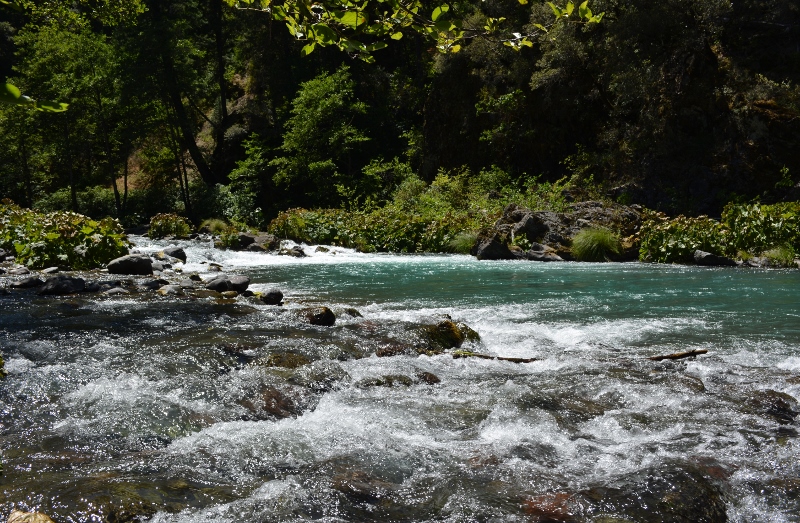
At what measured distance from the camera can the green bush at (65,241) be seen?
13328mm

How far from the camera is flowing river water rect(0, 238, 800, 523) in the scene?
3.46 m

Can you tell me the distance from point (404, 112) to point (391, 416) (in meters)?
29.3

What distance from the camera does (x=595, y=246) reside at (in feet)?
54.4

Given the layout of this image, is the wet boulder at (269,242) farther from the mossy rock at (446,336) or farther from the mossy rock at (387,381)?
the mossy rock at (387,381)

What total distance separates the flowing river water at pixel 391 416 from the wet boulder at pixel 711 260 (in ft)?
18.9

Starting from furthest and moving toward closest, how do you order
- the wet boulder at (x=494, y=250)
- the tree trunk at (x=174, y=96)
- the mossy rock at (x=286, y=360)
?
the tree trunk at (x=174, y=96)
the wet boulder at (x=494, y=250)
the mossy rock at (x=286, y=360)

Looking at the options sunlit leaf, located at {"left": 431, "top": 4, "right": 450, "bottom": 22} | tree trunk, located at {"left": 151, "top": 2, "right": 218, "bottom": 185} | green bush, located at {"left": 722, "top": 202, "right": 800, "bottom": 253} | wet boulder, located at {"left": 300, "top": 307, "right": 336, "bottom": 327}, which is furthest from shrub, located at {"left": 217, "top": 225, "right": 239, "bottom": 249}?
sunlit leaf, located at {"left": 431, "top": 4, "right": 450, "bottom": 22}

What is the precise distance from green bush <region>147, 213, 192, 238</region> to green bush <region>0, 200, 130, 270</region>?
28.5ft

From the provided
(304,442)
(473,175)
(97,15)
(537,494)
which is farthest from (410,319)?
(473,175)

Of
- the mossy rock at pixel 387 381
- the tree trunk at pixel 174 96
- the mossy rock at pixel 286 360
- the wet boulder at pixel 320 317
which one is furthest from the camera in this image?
the tree trunk at pixel 174 96

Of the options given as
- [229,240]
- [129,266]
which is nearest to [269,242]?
[229,240]

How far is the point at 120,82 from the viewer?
2798 centimetres

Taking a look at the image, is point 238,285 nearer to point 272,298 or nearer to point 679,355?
point 272,298

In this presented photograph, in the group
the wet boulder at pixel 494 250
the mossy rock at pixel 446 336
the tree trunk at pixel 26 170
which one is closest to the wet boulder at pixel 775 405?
the mossy rock at pixel 446 336
